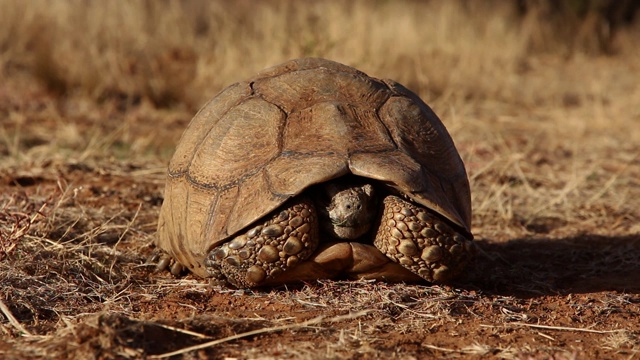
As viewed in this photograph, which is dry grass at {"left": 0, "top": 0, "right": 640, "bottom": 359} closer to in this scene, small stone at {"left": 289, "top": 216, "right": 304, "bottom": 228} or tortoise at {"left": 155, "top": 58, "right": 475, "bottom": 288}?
tortoise at {"left": 155, "top": 58, "right": 475, "bottom": 288}

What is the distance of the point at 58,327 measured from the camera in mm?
3242

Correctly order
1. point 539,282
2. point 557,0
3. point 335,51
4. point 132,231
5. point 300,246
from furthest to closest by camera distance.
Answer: point 557,0, point 335,51, point 132,231, point 539,282, point 300,246

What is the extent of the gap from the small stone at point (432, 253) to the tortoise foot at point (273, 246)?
461mm

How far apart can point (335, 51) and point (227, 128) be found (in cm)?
622

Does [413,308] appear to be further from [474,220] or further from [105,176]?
[105,176]

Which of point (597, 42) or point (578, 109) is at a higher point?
point (597, 42)

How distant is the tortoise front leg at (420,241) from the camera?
11.6 ft

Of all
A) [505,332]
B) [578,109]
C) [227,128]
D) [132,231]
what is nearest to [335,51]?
[578,109]

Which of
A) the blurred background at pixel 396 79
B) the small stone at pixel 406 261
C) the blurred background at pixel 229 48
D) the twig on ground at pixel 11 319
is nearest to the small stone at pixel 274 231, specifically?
the small stone at pixel 406 261

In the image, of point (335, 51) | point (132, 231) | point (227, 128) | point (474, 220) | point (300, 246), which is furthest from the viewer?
point (335, 51)

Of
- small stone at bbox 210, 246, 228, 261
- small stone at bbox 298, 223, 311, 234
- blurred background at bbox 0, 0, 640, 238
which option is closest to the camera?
small stone at bbox 298, 223, 311, 234

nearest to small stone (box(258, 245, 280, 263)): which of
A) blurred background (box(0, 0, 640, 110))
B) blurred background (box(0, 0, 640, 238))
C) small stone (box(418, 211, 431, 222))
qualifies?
small stone (box(418, 211, 431, 222))

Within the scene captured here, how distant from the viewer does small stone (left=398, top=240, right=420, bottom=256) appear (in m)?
3.53

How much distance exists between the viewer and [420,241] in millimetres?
3559
